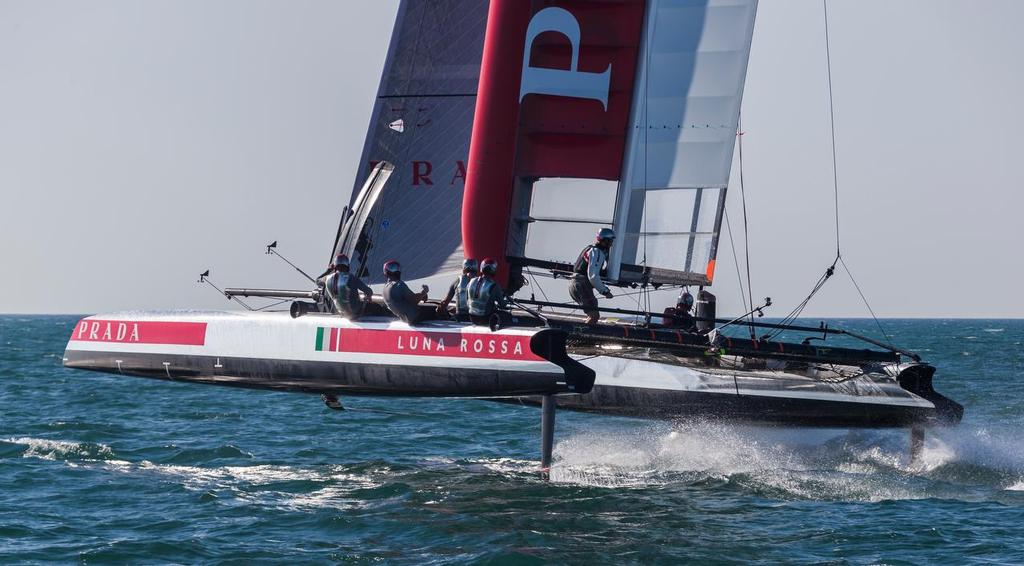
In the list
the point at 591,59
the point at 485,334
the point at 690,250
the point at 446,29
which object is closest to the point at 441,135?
the point at 446,29

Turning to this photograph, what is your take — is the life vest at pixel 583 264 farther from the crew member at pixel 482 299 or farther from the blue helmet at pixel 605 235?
the crew member at pixel 482 299

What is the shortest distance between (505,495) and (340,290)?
2969mm

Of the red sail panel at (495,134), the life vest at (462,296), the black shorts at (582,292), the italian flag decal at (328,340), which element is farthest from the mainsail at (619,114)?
the italian flag decal at (328,340)

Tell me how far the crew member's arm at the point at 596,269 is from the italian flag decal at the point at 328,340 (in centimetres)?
304

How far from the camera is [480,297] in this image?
12414 millimetres

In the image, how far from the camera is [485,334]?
1223cm

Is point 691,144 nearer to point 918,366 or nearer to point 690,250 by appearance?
point 690,250

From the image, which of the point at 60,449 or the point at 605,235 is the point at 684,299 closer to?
the point at 605,235

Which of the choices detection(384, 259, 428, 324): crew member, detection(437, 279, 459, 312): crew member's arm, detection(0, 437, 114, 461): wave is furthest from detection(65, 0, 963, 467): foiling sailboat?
detection(0, 437, 114, 461): wave

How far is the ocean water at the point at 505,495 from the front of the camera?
10.1 meters

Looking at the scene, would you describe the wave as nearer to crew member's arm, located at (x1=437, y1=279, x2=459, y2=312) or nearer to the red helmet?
the red helmet

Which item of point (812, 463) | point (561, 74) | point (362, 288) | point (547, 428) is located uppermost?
point (561, 74)

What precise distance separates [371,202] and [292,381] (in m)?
2.84

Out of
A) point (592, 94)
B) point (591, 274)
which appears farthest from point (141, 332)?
point (592, 94)
